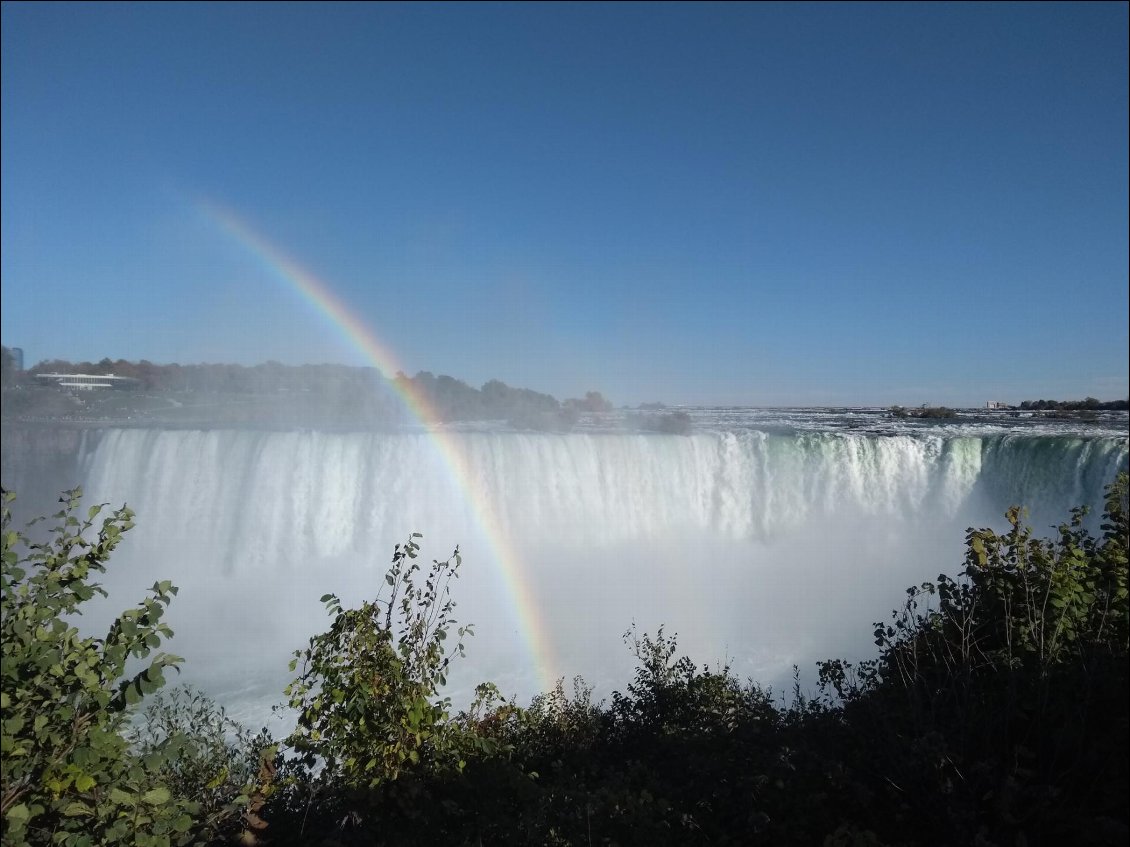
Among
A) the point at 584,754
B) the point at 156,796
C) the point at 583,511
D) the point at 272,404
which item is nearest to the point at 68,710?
the point at 156,796

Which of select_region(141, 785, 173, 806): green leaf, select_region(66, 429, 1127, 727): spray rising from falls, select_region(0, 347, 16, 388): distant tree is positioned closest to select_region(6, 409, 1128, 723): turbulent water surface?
select_region(66, 429, 1127, 727): spray rising from falls

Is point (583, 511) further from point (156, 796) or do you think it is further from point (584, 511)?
point (156, 796)

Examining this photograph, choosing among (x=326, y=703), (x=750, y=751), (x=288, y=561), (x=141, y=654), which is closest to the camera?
(x=141, y=654)

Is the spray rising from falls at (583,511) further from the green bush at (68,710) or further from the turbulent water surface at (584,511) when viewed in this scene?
the green bush at (68,710)

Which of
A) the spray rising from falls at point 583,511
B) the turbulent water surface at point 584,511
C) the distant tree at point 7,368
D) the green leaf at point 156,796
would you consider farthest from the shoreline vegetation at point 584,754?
the distant tree at point 7,368

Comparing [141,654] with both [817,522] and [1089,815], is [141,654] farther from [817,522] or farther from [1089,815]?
[817,522]

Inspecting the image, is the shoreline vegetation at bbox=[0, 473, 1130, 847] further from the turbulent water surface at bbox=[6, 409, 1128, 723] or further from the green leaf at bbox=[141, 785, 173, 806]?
the turbulent water surface at bbox=[6, 409, 1128, 723]

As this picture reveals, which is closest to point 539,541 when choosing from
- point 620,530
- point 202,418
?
point 620,530

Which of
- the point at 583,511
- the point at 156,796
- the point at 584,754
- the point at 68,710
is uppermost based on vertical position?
the point at 68,710
